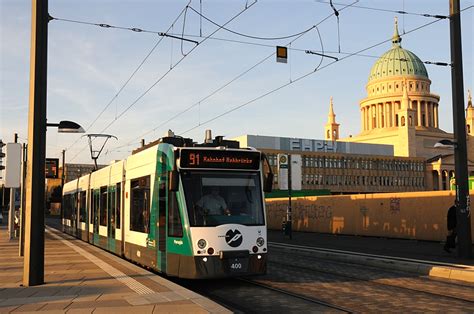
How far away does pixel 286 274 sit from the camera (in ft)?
45.0

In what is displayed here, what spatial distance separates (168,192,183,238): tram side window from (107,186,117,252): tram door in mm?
5445

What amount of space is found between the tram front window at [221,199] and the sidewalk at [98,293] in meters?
1.58

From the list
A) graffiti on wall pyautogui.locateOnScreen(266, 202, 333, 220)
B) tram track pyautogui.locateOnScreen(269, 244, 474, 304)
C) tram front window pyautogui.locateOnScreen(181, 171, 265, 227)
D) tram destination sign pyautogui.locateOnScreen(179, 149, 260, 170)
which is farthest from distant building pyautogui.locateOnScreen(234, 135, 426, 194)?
tram front window pyautogui.locateOnScreen(181, 171, 265, 227)

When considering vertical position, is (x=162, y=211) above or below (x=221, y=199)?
below

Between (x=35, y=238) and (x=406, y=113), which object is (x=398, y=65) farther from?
(x=35, y=238)

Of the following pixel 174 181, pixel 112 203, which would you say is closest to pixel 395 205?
pixel 112 203

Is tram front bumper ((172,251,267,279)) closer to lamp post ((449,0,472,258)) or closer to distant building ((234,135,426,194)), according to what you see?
lamp post ((449,0,472,258))

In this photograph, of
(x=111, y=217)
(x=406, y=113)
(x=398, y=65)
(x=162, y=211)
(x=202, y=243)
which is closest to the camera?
(x=202, y=243)

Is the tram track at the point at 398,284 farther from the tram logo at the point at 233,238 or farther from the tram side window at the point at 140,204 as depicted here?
the tram side window at the point at 140,204

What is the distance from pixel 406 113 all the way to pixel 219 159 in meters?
129

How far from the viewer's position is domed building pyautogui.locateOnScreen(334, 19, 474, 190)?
128625 millimetres

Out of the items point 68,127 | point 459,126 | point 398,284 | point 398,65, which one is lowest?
point 398,284

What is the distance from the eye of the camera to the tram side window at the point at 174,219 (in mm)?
10781

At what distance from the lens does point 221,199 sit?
11.0 m
